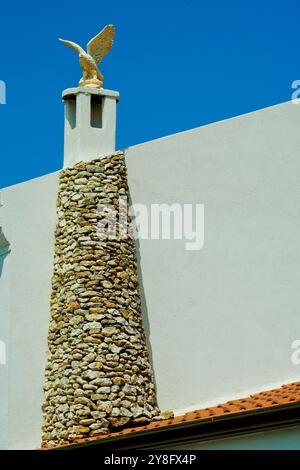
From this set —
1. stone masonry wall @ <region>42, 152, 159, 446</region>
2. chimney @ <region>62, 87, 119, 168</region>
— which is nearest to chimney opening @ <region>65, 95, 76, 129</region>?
chimney @ <region>62, 87, 119, 168</region>

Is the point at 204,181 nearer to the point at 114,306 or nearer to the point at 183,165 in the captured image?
the point at 183,165

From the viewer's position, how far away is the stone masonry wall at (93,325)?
1886 cm

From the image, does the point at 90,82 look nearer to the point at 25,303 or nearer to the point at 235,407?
the point at 25,303

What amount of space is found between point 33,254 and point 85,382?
118 inches

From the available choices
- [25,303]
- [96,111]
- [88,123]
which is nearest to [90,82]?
[96,111]

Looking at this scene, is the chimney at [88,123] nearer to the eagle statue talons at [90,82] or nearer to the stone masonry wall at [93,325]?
the eagle statue talons at [90,82]

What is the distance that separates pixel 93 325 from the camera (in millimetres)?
19281

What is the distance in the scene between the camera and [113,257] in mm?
19859

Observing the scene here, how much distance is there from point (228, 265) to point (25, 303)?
369cm

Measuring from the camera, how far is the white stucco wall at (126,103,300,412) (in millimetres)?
19188

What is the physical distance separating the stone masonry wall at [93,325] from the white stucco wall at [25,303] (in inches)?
15.3

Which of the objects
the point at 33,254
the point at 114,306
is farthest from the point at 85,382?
the point at 33,254

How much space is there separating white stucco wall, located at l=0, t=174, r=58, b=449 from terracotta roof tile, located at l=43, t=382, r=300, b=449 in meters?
1.78

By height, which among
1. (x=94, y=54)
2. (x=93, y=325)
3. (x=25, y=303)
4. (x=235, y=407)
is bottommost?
(x=235, y=407)
